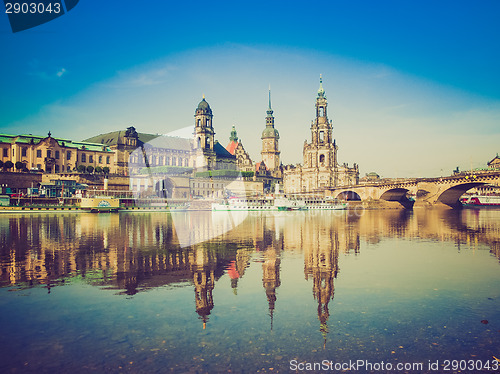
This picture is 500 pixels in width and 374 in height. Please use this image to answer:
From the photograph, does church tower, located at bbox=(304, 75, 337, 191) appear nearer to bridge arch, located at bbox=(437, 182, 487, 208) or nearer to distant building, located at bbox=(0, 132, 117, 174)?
bridge arch, located at bbox=(437, 182, 487, 208)

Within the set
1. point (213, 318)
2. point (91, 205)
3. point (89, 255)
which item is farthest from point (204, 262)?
point (91, 205)

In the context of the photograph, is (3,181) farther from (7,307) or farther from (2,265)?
(7,307)

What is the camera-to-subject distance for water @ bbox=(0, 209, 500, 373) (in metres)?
7.96

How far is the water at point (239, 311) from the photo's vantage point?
7961 millimetres

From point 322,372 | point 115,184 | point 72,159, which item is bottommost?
point 322,372

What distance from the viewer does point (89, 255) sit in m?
20.0

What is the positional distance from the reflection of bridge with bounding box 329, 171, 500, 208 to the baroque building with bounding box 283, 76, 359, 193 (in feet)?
58.9

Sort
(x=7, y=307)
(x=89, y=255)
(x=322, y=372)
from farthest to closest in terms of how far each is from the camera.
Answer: (x=89, y=255) < (x=7, y=307) < (x=322, y=372)

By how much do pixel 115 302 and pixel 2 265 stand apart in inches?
351

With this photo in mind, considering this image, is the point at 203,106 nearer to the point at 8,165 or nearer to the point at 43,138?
the point at 43,138

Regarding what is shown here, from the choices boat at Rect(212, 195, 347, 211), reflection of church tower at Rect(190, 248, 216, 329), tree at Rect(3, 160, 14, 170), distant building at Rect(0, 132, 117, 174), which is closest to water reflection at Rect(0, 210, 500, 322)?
reflection of church tower at Rect(190, 248, 216, 329)

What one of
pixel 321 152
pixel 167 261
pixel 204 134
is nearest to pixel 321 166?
pixel 321 152

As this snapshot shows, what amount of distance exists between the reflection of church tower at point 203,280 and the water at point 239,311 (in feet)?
0.18

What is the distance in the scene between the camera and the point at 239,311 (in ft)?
35.6
